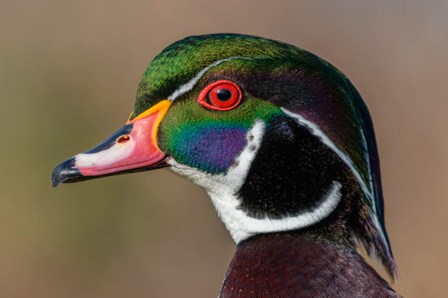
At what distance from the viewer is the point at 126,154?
2.23 m

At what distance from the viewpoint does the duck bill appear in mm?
2203

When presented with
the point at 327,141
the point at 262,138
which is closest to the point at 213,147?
the point at 262,138

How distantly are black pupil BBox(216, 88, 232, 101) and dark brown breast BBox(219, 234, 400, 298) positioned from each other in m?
0.28

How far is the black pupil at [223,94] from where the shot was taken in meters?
2.19

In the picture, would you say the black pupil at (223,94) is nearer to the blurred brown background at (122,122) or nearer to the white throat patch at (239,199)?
the white throat patch at (239,199)

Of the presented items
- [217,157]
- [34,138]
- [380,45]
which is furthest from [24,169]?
[217,157]

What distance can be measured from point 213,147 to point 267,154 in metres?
0.11

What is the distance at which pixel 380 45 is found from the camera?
5.09 m

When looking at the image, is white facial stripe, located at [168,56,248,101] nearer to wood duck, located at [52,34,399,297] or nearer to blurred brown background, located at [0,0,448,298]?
wood duck, located at [52,34,399,297]

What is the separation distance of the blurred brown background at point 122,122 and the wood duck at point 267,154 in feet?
7.45

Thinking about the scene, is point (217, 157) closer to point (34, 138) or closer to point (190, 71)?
point (190, 71)

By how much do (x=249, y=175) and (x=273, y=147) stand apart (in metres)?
0.07

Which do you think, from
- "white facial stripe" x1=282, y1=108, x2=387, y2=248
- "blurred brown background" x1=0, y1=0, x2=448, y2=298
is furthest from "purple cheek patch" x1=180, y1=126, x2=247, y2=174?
"blurred brown background" x1=0, y1=0, x2=448, y2=298

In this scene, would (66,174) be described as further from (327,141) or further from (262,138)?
(327,141)
